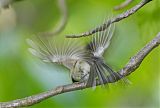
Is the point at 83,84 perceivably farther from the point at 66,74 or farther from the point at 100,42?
the point at 66,74

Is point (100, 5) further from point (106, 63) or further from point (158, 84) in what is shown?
point (106, 63)

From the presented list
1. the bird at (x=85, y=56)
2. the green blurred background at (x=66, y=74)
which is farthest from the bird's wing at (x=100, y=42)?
the green blurred background at (x=66, y=74)

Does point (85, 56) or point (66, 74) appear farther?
point (66, 74)

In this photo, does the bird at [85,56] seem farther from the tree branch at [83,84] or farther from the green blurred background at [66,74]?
the green blurred background at [66,74]

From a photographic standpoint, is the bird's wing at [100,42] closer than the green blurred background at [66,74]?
Yes

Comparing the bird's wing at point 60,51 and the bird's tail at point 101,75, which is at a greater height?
the bird's wing at point 60,51

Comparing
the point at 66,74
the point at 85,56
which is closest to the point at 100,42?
the point at 85,56
